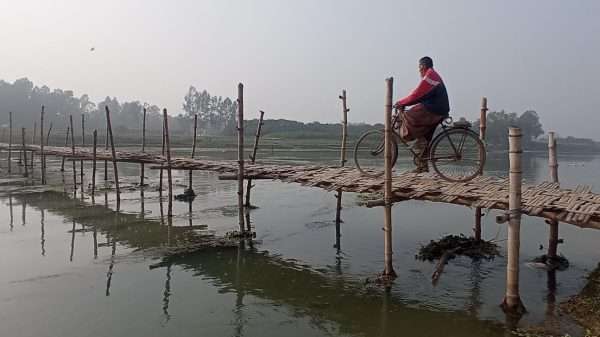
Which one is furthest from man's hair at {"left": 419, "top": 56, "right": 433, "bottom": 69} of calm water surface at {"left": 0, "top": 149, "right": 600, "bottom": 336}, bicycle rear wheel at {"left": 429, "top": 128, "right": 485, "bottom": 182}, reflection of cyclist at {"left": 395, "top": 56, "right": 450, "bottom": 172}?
calm water surface at {"left": 0, "top": 149, "right": 600, "bottom": 336}

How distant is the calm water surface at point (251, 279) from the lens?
23.3ft

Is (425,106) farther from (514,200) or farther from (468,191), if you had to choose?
(514,200)

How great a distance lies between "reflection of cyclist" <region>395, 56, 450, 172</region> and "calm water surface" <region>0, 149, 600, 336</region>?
115 inches

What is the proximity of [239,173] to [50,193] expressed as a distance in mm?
11773

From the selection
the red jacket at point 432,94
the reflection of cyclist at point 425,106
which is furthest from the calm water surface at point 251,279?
the red jacket at point 432,94

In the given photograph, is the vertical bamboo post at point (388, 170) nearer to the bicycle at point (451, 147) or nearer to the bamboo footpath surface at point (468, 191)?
the bamboo footpath surface at point (468, 191)

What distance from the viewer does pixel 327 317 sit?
7348 mm

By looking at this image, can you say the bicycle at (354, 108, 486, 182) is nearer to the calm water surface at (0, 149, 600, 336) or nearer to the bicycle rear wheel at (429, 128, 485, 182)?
the bicycle rear wheel at (429, 128, 485, 182)

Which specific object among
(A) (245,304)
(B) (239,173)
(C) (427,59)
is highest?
(C) (427,59)

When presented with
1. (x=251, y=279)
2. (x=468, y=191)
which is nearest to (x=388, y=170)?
(x=468, y=191)

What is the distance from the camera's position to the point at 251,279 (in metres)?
9.16

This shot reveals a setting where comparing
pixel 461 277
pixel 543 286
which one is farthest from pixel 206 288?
pixel 543 286

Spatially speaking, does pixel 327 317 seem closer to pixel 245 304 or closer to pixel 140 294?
pixel 245 304

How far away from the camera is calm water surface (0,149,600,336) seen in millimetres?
7090
